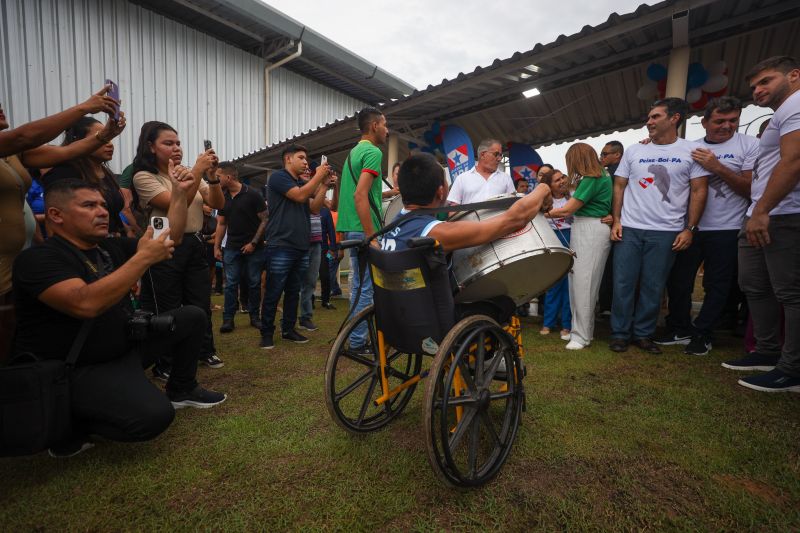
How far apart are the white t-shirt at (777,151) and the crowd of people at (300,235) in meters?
0.01

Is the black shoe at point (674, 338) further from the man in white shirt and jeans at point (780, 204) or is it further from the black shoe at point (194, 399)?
the black shoe at point (194, 399)

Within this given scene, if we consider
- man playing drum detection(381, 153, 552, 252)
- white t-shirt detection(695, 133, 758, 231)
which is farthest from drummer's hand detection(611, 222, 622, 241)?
man playing drum detection(381, 153, 552, 252)

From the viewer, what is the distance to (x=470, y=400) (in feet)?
5.38

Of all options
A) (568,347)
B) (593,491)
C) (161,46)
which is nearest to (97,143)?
(593,491)

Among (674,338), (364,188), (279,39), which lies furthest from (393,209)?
(279,39)

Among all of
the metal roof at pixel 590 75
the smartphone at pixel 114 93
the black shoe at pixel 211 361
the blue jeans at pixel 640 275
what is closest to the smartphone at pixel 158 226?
the smartphone at pixel 114 93

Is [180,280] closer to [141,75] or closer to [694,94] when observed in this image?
[694,94]

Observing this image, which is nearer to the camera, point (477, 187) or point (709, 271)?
point (709, 271)

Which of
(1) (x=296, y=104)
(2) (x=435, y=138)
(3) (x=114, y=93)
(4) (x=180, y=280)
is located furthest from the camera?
(1) (x=296, y=104)

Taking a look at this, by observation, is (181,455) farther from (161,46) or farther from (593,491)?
(161,46)

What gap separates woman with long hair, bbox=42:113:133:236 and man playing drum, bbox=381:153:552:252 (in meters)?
1.92

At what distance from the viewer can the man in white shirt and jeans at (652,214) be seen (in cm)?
345

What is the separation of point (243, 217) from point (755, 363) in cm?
513

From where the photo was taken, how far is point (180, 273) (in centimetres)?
292
